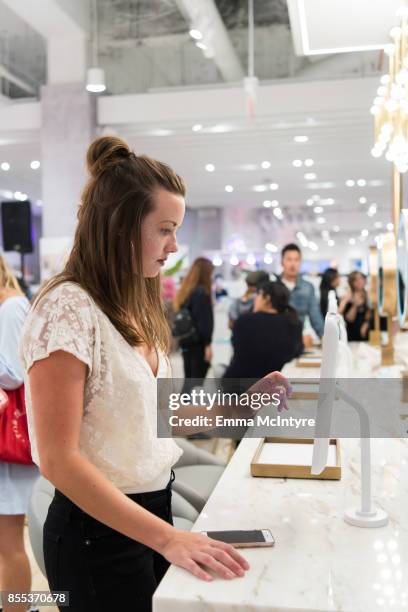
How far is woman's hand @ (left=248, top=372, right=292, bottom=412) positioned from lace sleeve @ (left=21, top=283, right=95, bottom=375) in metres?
0.45

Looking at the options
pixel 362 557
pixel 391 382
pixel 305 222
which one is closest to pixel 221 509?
pixel 362 557

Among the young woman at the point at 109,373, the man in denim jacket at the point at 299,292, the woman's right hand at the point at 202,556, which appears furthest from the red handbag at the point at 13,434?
the man in denim jacket at the point at 299,292

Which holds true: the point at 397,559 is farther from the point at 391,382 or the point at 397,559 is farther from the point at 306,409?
the point at 391,382

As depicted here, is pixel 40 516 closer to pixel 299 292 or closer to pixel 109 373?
pixel 109 373

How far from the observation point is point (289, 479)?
59.1 inches

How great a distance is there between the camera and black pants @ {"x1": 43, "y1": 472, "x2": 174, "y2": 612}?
3.64 ft

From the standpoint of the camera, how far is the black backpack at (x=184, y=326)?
220 inches

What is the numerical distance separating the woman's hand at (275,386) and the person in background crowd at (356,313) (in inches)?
149

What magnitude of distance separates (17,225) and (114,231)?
788 cm

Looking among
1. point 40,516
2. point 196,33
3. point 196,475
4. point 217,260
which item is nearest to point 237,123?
point 196,33

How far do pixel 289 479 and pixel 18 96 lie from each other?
889 centimetres

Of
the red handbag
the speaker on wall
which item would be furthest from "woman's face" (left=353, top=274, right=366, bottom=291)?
the speaker on wall

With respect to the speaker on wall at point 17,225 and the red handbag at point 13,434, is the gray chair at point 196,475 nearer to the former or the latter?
the red handbag at point 13,434

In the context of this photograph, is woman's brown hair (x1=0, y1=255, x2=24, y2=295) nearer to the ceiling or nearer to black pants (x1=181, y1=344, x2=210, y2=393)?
black pants (x1=181, y1=344, x2=210, y2=393)
